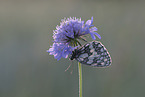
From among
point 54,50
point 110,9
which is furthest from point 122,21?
point 54,50

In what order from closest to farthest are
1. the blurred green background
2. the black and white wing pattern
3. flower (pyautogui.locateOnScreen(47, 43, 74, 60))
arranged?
the black and white wing pattern, flower (pyautogui.locateOnScreen(47, 43, 74, 60)), the blurred green background

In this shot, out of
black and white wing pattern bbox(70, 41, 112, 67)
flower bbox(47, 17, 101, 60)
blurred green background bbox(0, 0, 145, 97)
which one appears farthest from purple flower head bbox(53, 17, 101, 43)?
blurred green background bbox(0, 0, 145, 97)

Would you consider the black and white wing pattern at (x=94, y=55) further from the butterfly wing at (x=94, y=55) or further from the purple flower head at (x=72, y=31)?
the purple flower head at (x=72, y=31)

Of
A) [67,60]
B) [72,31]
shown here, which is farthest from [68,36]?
[67,60]

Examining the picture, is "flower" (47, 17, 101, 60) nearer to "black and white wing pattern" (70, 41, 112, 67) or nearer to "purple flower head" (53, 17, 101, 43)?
"purple flower head" (53, 17, 101, 43)

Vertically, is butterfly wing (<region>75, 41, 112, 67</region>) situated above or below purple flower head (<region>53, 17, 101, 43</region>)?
below

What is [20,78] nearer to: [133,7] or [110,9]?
[110,9]

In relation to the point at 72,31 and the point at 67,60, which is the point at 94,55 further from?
the point at 67,60

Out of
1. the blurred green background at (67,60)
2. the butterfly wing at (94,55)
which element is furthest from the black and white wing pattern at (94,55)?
the blurred green background at (67,60)
